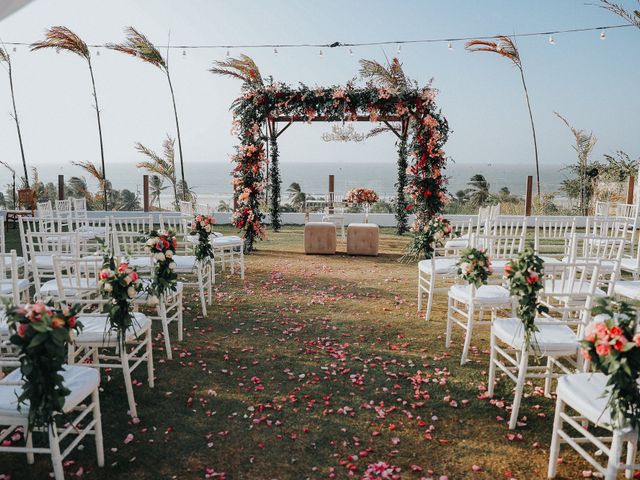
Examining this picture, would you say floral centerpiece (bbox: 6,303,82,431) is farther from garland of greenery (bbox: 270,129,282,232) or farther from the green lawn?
garland of greenery (bbox: 270,129,282,232)

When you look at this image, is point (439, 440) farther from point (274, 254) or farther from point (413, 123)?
point (413, 123)

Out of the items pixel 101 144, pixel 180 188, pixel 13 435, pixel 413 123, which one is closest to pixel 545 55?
pixel 413 123

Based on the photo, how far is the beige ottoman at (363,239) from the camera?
8516mm

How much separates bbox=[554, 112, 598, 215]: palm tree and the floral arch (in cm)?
530

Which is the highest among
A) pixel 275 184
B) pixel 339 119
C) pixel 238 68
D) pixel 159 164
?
pixel 238 68

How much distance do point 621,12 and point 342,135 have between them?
636 centimetres

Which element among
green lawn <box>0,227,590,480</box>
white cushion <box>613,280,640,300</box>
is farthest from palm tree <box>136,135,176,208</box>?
white cushion <box>613,280,640,300</box>

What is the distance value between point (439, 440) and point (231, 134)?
23.6ft

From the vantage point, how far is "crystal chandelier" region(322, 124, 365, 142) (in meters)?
12.6

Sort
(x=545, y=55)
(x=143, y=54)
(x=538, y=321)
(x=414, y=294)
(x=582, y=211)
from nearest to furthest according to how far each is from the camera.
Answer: (x=538, y=321) < (x=414, y=294) < (x=143, y=54) < (x=582, y=211) < (x=545, y=55)

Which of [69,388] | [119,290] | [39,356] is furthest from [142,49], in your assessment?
[39,356]

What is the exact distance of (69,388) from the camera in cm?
227

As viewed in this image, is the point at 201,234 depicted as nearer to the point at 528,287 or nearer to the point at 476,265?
the point at 476,265

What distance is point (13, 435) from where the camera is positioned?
2.78 metres
